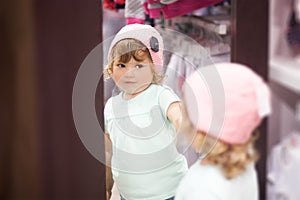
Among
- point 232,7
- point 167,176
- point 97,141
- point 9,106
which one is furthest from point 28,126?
point 232,7

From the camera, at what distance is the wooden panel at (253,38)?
0.90 meters

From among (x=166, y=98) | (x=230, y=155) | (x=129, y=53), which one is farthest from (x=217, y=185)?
(x=129, y=53)

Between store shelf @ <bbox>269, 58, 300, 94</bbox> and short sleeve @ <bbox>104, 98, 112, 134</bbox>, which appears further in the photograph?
short sleeve @ <bbox>104, 98, 112, 134</bbox>

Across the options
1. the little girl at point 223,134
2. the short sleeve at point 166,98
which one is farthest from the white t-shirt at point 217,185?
the short sleeve at point 166,98

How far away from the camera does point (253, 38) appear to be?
0.92m

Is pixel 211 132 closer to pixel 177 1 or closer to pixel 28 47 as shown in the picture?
pixel 177 1

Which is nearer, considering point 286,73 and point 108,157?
point 286,73

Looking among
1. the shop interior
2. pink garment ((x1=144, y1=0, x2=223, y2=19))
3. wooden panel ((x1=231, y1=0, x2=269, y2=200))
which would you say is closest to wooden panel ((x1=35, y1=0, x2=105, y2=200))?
the shop interior

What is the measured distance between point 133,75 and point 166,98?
8 centimetres

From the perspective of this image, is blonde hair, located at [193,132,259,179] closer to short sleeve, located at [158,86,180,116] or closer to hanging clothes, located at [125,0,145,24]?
short sleeve, located at [158,86,180,116]

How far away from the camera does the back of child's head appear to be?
0.91 meters

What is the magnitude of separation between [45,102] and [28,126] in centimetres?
5

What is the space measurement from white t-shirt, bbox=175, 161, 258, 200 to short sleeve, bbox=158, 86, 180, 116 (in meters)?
0.12

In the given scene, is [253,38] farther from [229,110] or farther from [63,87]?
[63,87]
